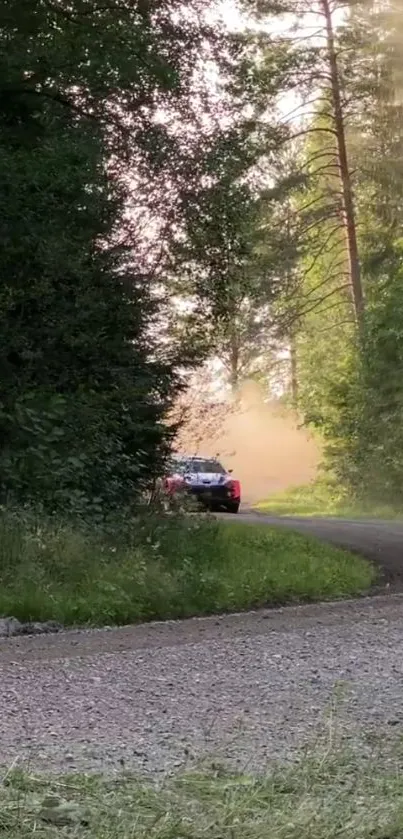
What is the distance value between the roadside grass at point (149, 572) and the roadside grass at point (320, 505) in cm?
1330

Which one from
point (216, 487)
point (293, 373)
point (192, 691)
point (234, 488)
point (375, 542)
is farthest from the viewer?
point (293, 373)

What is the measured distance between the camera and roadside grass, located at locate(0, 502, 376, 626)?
29.2ft

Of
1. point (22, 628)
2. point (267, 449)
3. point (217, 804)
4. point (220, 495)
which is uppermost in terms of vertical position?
point (267, 449)

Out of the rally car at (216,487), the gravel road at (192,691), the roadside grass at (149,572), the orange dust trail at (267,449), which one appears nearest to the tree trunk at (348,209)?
the rally car at (216,487)

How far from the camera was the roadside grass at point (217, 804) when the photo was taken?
3.44 m

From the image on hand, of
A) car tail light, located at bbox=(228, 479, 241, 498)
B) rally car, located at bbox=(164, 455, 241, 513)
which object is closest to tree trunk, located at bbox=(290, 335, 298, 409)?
car tail light, located at bbox=(228, 479, 241, 498)

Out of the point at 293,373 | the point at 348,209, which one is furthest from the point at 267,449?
the point at 348,209

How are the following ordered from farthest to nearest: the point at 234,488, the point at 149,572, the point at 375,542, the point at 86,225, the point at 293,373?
1. the point at 293,373
2. the point at 234,488
3. the point at 375,542
4. the point at 86,225
5. the point at 149,572

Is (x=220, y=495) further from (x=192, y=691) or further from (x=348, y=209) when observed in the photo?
(x=192, y=691)

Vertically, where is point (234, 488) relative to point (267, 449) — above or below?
below

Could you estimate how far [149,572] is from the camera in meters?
9.93

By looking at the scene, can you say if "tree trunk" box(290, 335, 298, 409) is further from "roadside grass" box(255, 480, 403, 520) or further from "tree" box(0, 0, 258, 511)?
"tree" box(0, 0, 258, 511)

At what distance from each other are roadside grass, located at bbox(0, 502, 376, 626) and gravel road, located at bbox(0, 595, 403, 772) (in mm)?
666

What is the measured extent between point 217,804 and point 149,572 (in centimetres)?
619
